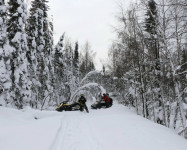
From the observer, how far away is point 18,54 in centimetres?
1532

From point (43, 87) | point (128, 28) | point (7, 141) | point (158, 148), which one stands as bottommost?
point (158, 148)

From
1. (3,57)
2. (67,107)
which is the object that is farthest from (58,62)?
(3,57)

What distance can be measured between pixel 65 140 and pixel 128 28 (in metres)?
14.3

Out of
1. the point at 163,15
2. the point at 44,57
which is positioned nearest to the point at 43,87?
the point at 44,57

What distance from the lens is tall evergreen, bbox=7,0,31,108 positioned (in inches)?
A: 596

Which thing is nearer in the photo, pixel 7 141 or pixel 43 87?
pixel 7 141

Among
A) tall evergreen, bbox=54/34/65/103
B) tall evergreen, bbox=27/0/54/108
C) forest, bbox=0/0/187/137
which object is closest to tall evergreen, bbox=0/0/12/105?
forest, bbox=0/0/187/137

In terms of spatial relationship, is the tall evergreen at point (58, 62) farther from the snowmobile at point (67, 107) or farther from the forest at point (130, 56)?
the snowmobile at point (67, 107)

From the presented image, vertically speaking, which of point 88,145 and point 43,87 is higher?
point 43,87

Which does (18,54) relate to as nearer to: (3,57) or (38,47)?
(3,57)

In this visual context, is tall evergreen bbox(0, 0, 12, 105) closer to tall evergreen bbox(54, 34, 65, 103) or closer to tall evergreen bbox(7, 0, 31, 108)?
tall evergreen bbox(7, 0, 31, 108)

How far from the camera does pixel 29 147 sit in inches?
211

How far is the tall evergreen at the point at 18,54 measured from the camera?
15.1m

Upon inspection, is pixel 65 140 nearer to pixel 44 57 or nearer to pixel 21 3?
pixel 21 3
